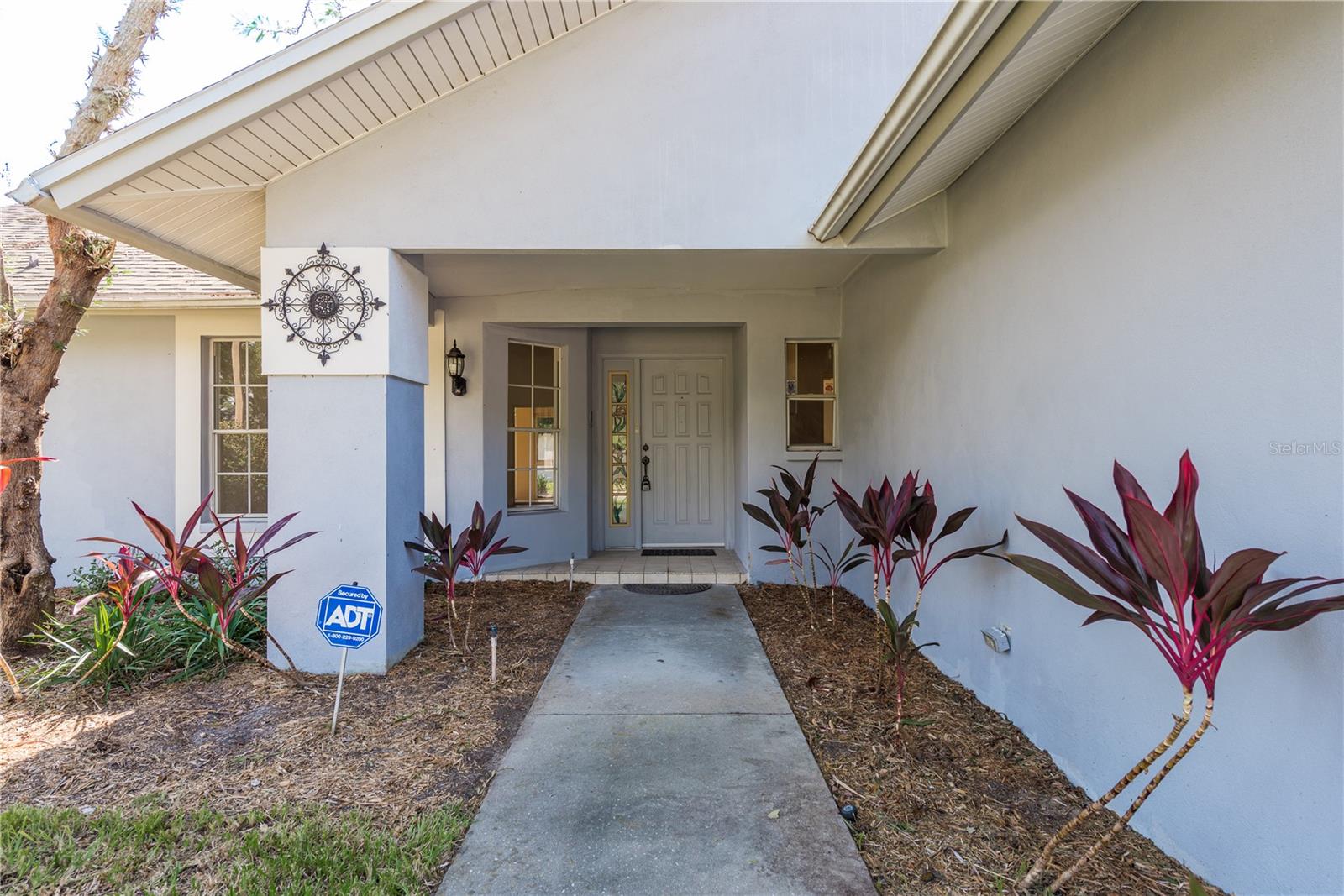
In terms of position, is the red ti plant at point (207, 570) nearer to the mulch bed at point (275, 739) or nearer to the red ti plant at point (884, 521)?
the mulch bed at point (275, 739)

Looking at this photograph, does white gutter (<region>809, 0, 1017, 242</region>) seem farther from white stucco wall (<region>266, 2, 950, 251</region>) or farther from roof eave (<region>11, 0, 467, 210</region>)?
roof eave (<region>11, 0, 467, 210</region>)

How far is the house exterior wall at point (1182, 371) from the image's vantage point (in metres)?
1.61

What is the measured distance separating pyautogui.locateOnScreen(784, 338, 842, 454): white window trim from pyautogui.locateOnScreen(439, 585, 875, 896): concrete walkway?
249cm

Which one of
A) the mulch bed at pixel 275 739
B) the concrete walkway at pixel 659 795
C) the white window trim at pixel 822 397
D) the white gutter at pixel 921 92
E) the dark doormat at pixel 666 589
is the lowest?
the mulch bed at pixel 275 739

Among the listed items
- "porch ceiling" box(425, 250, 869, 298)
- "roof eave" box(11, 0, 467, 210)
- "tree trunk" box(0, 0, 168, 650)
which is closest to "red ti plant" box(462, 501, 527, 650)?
"porch ceiling" box(425, 250, 869, 298)

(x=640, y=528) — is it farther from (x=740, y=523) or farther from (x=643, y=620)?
(x=643, y=620)

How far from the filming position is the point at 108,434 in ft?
19.8

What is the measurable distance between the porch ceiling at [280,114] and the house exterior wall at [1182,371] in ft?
8.82

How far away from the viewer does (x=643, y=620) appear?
4828 millimetres

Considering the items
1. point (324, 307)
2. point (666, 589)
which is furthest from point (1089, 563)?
point (666, 589)

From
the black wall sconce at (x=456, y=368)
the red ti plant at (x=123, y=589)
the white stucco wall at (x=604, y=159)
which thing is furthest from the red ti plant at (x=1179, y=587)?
the black wall sconce at (x=456, y=368)

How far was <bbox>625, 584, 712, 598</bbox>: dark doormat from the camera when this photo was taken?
223 inches

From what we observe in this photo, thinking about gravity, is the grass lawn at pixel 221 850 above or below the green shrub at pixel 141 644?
below

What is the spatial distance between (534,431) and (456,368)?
3.36ft
